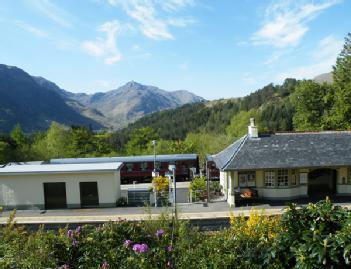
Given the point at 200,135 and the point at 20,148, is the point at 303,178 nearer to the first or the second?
the point at 200,135

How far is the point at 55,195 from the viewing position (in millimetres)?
23453

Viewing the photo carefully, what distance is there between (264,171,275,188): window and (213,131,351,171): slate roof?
0.76 metres

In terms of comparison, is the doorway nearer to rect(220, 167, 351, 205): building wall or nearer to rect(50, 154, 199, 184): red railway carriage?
rect(220, 167, 351, 205): building wall

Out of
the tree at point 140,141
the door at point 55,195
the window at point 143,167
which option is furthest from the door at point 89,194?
the tree at point 140,141

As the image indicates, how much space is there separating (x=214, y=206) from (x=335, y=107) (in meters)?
25.1

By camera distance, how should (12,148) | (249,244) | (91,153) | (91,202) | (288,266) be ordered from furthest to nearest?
(91,153), (12,148), (91,202), (249,244), (288,266)

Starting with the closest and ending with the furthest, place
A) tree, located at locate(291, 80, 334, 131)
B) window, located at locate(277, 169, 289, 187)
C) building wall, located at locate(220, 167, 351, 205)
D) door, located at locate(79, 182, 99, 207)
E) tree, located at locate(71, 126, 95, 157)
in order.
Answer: building wall, located at locate(220, 167, 351, 205) < window, located at locate(277, 169, 289, 187) < door, located at locate(79, 182, 99, 207) < tree, located at locate(291, 80, 334, 131) < tree, located at locate(71, 126, 95, 157)

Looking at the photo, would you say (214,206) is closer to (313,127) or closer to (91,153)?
(313,127)

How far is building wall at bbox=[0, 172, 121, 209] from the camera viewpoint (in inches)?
907

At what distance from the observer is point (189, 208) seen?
71.2 ft

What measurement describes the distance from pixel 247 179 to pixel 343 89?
23009 millimetres

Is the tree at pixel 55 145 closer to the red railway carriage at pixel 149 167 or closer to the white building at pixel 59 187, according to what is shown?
the red railway carriage at pixel 149 167

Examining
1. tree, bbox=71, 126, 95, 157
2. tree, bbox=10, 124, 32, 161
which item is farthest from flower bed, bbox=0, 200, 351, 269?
tree, bbox=71, 126, 95, 157

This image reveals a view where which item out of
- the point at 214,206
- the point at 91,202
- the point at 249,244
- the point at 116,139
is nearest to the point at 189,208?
the point at 214,206
